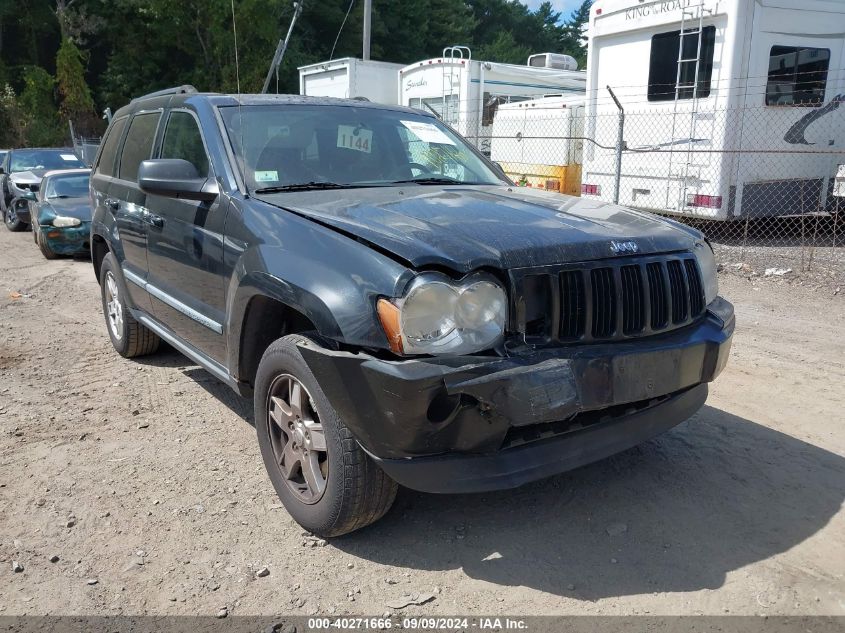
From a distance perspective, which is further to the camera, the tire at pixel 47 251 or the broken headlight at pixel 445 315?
the tire at pixel 47 251

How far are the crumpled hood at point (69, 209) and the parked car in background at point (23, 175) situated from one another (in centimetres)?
396

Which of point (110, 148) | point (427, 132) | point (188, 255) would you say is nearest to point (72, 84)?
point (110, 148)

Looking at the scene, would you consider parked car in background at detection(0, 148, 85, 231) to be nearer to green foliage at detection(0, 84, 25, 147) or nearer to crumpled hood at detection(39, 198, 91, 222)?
crumpled hood at detection(39, 198, 91, 222)

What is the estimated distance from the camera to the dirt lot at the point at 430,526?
8.95 ft

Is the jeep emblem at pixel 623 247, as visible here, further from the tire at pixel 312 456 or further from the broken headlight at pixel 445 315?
the tire at pixel 312 456

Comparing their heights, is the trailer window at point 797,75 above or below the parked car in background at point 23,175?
above

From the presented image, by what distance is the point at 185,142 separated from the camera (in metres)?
4.16

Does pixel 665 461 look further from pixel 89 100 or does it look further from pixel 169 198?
pixel 89 100

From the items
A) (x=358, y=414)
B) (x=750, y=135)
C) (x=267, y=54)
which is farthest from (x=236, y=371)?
(x=267, y=54)

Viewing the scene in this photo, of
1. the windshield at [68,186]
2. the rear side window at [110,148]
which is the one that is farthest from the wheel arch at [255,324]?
the windshield at [68,186]

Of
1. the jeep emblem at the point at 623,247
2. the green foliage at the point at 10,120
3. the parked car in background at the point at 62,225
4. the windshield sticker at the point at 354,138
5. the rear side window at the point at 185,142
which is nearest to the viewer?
the jeep emblem at the point at 623,247

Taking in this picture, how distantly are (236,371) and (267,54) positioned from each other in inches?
1053

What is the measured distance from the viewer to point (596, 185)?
11.3m

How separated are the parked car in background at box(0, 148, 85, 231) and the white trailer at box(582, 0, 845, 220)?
35.6ft
